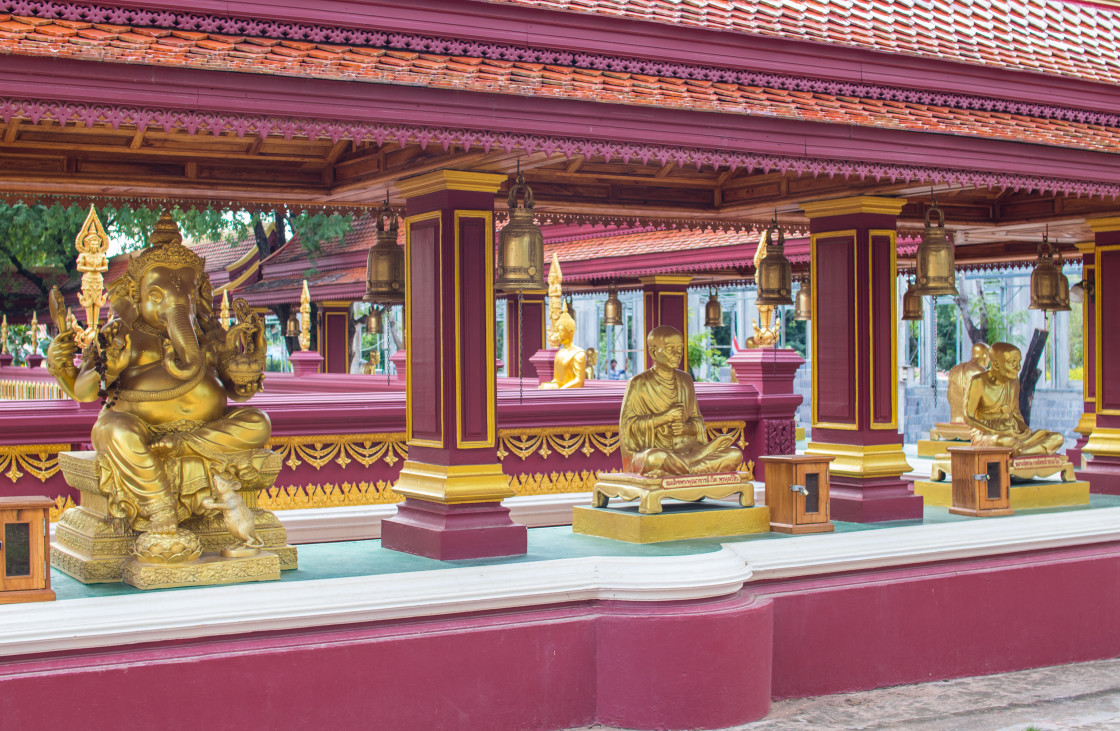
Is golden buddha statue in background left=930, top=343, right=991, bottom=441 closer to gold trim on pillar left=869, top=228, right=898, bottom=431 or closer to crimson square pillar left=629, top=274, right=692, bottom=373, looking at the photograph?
gold trim on pillar left=869, top=228, right=898, bottom=431

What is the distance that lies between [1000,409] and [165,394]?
22.0ft

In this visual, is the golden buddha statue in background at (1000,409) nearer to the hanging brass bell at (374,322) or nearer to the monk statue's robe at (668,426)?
the monk statue's robe at (668,426)

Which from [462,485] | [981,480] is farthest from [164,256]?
[981,480]

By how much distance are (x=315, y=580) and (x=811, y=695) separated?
308cm

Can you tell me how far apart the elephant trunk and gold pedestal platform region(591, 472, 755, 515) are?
294cm

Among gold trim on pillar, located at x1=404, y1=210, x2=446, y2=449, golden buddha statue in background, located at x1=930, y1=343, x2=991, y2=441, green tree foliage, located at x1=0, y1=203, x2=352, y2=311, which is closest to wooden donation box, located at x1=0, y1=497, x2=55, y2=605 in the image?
gold trim on pillar, located at x1=404, y1=210, x2=446, y2=449

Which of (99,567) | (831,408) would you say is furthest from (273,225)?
(99,567)

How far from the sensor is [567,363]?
13516 mm

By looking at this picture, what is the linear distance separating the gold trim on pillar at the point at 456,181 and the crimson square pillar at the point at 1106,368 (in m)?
5.86

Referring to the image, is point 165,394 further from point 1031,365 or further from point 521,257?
point 1031,365

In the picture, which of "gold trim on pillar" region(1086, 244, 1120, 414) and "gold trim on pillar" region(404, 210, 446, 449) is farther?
"gold trim on pillar" region(1086, 244, 1120, 414)

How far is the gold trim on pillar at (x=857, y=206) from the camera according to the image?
898 cm

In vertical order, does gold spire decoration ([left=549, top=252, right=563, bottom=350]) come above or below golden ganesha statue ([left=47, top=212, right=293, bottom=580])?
above

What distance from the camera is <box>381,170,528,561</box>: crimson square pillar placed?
23.7 feet
